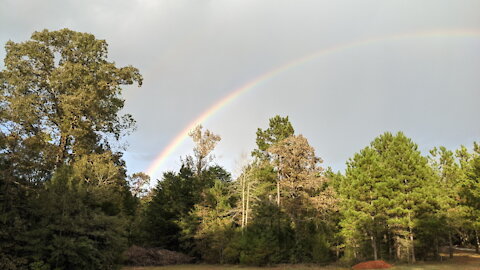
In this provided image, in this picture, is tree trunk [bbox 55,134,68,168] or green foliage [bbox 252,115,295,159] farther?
green foliage [bbox 252,115,295,159]

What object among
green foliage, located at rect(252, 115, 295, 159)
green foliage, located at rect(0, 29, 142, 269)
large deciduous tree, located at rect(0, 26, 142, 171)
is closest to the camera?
green foliage, located at rect(0, 29, 142, 269)

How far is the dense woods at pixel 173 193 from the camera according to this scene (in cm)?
1677

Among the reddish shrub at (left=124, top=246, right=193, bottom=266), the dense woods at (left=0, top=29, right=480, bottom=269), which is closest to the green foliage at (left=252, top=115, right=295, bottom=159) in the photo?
the dense woods at (left=0, top=29, right=480, bottom=269)

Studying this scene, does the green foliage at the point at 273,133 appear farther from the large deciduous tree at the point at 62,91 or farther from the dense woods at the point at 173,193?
the large deciduous tree at the point at 62,91

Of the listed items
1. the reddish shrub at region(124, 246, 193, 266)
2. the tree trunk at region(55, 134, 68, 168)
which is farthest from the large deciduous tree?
the reddish shrub at region(124, 246, 193, 266)

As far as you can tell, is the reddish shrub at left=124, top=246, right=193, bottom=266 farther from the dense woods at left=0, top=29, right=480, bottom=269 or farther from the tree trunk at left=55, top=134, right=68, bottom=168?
the tree trunk at left=55, top=134, right=68, bottom=168

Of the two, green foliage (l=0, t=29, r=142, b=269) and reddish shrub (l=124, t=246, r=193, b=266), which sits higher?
green foliage (l=0, t=29, r=142, b=269)

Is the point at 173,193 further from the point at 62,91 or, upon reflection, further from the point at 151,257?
the point at 62,91

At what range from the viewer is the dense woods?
55.0 ft

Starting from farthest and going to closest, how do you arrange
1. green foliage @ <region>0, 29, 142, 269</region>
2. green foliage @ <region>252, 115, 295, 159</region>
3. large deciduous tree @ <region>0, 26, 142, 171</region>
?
green foliage @ <region>252, 115, 295, 159</region> → large deciduous tree @ <region>0, 26, 142, 171</region> → green foliage @ <region>0, 29, 142, 269</region>

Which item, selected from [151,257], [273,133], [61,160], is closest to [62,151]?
[61,160]

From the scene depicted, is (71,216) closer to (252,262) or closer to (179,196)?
(252,262)

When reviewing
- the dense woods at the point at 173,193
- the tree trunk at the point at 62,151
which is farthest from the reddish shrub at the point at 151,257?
the tree trunk at the point at 62,151

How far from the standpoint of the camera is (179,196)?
36.9 meters
